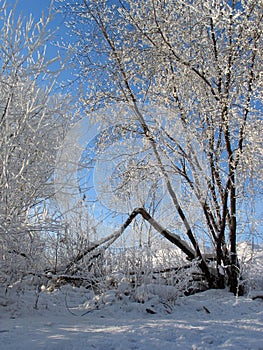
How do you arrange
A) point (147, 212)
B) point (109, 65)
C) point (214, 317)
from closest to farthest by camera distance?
point (214, 317)
point (147, 212)
point (109, 65)

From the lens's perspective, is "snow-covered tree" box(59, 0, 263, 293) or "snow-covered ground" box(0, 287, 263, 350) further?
"snow-covered tree" box(59, 0, 263, 293)

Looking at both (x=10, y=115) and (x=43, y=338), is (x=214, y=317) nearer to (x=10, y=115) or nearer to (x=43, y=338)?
(x=43, y=338)

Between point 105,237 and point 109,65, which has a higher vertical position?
point 109,65

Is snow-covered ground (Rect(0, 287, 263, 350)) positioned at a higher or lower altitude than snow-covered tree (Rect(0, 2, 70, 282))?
lower

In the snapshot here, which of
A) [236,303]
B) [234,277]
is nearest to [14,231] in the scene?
[236,303]

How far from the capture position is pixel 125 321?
3.19m

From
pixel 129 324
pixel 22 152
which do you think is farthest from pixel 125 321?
pixel 22 152

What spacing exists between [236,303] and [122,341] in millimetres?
2103

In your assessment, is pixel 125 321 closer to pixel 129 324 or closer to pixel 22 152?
pixel 129 324

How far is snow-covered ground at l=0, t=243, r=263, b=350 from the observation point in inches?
96.2

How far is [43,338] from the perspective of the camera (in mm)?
2510

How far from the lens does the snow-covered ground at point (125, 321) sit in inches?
96.2

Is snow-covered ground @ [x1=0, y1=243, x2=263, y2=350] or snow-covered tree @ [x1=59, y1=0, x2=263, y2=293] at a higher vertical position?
snow-covered tree @ [x1=59, y1=0, x2=263, y2=293]

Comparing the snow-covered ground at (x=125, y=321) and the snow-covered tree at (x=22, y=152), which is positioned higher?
the snow-covered tree at (x=22, y=152)
